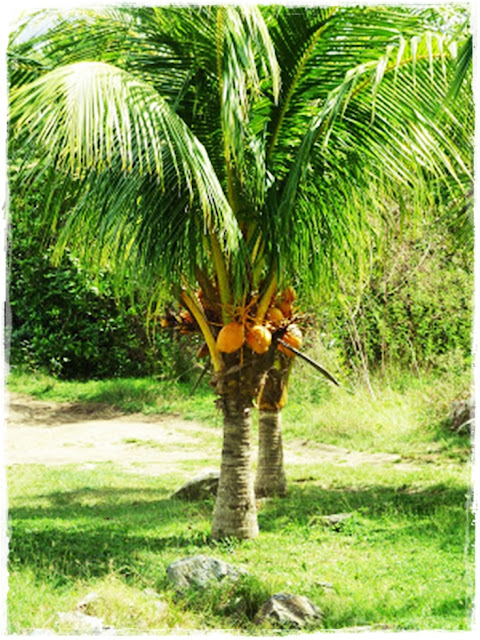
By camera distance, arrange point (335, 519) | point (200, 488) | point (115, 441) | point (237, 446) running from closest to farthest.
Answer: point (237, 446) < point (335, 519) < point (200, 488) < point (115, 441)

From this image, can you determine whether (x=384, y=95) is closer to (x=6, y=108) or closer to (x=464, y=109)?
(x=464, y=109)

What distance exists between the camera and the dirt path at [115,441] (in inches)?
415

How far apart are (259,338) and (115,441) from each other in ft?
20.8

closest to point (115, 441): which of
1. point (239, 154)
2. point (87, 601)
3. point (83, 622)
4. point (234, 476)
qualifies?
point (234, 476)

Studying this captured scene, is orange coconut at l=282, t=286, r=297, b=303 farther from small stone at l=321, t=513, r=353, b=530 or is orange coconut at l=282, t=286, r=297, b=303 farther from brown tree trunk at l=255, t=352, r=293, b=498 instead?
small stone at l=321, t=513, r=353, b=530

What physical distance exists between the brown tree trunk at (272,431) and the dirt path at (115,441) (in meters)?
2.15

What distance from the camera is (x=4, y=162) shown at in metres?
4.40

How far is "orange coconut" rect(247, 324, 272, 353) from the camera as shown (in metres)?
6.01

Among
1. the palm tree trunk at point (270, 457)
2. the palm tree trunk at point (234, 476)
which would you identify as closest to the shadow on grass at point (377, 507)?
the palm tree trunk at point (270, 457)

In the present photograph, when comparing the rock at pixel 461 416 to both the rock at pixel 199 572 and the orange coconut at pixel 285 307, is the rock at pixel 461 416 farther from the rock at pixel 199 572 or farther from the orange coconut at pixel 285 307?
the rock at pixel 199 572

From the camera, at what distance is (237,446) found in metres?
6.33

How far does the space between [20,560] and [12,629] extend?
64.6 inches

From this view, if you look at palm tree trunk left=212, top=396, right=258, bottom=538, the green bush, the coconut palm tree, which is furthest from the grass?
the green bush

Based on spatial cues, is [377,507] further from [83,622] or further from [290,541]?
[83,622]
